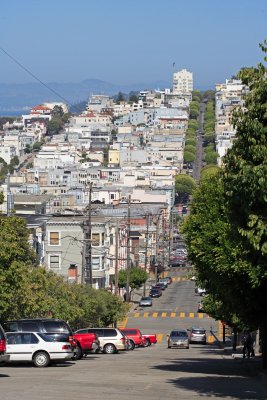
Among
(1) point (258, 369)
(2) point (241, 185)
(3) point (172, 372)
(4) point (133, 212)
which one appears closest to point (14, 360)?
(3) point (172, 372)

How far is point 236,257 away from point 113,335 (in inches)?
719

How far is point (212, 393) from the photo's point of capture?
30.4m

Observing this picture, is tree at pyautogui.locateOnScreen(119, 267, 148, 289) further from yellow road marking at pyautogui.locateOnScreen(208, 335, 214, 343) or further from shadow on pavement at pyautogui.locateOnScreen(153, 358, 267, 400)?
shadow on pavement at pyautogui.locateOnScreen(153, 358, 267, 400)

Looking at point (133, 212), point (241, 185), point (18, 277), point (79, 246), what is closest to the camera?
point (241, 185)

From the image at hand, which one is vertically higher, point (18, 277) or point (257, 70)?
point (257, 70)

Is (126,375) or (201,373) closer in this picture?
(126,375)

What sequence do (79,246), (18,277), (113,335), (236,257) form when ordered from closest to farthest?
(236,257) → (18,277) → (113,335) → (79,246)

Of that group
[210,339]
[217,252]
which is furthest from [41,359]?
[210,339]

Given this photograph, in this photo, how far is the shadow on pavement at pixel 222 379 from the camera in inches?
1209

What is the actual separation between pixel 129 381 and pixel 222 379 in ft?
11.6

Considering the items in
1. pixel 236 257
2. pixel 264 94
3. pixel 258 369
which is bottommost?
pixel 258 369

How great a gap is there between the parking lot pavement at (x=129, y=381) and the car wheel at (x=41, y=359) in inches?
A: 12.5

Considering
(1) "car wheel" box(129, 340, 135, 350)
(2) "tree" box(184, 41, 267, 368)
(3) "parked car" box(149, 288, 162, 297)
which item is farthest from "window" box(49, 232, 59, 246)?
(2) "tree" box(184, 41, 267, 368)

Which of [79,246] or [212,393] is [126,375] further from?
[79,246]
